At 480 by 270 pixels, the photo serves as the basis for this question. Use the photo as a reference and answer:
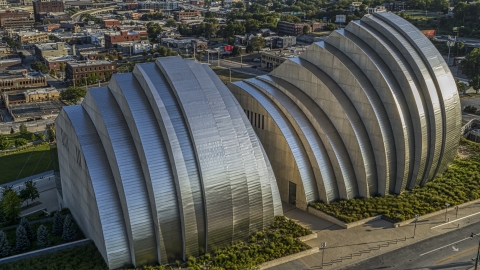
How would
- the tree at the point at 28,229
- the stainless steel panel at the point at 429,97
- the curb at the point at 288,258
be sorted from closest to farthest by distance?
the curb at the point at 288,258
the tree at the point at 28,229
the stainless steel panel at the point at 429,97

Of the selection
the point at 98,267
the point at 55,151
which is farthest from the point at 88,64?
the point at 98,267

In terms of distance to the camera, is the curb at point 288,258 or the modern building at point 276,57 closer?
the curb at point 288,258

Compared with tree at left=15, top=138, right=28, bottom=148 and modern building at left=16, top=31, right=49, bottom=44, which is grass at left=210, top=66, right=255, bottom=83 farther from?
modern building at left=16, top=31, right=49, bottom=44

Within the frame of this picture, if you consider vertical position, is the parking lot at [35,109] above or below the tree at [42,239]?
below

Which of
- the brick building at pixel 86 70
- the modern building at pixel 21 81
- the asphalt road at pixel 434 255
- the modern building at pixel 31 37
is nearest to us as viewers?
the asphalt road at pixel 434 255

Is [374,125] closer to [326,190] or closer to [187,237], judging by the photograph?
[326,190]

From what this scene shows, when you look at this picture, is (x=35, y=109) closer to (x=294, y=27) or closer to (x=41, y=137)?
(x=41, y=137)

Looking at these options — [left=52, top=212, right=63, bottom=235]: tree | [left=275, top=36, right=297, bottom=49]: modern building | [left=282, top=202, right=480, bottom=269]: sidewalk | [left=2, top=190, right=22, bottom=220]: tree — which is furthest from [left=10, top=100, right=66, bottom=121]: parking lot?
[left=275, top=36, right=297, bottom=49]: modern building

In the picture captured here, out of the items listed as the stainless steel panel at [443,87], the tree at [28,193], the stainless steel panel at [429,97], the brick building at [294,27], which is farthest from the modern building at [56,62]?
the stainless steel panel at [429,97]

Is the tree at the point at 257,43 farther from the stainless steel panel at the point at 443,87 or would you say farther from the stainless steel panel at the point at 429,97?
the stainless steel panel at the point at 429,97
